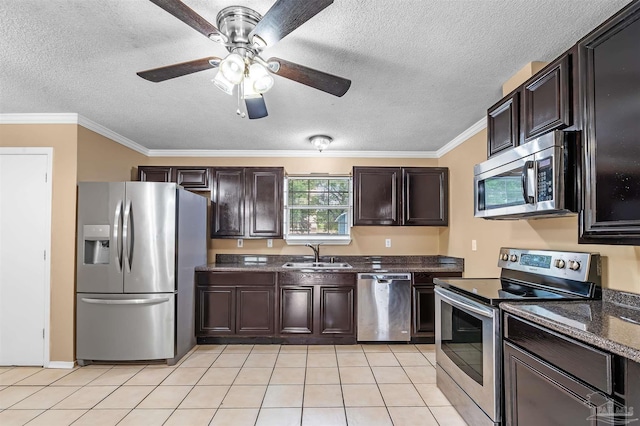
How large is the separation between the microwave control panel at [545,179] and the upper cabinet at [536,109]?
8.1 inches

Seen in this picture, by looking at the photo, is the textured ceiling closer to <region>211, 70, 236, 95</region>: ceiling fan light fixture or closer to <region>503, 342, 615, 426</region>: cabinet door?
<region>211, 70, 236, 95</region>: ceiling fan light fixture

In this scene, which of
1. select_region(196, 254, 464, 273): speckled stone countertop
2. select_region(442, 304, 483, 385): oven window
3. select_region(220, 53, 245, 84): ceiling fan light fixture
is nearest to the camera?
select_region(220, 53, 245, 84): ceiling fan light fixture

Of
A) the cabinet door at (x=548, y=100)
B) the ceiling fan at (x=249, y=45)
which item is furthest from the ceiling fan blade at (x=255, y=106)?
the cabinet door at (x=548, y=100)

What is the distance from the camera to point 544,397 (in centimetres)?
144

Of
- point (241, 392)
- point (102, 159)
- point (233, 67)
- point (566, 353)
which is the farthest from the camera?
point (102, 159)

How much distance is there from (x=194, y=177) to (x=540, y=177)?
3.66 m

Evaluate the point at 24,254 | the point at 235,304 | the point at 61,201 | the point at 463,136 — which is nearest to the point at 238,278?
the point at 235,304

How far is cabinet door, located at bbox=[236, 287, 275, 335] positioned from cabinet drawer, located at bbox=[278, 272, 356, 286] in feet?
0.68

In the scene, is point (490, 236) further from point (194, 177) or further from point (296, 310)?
point (194, 177)

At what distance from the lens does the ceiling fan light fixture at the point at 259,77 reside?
175 cm

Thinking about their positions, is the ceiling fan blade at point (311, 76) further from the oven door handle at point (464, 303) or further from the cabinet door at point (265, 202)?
the cabinet door at point (265, 202)

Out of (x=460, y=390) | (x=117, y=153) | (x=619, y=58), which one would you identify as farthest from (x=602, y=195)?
(x=117, y=153)

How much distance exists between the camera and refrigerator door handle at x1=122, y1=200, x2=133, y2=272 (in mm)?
3088

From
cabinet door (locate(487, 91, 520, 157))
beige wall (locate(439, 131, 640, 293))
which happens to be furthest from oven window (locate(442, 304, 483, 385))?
cabinet door (locate(487, 91, 520, 157))
